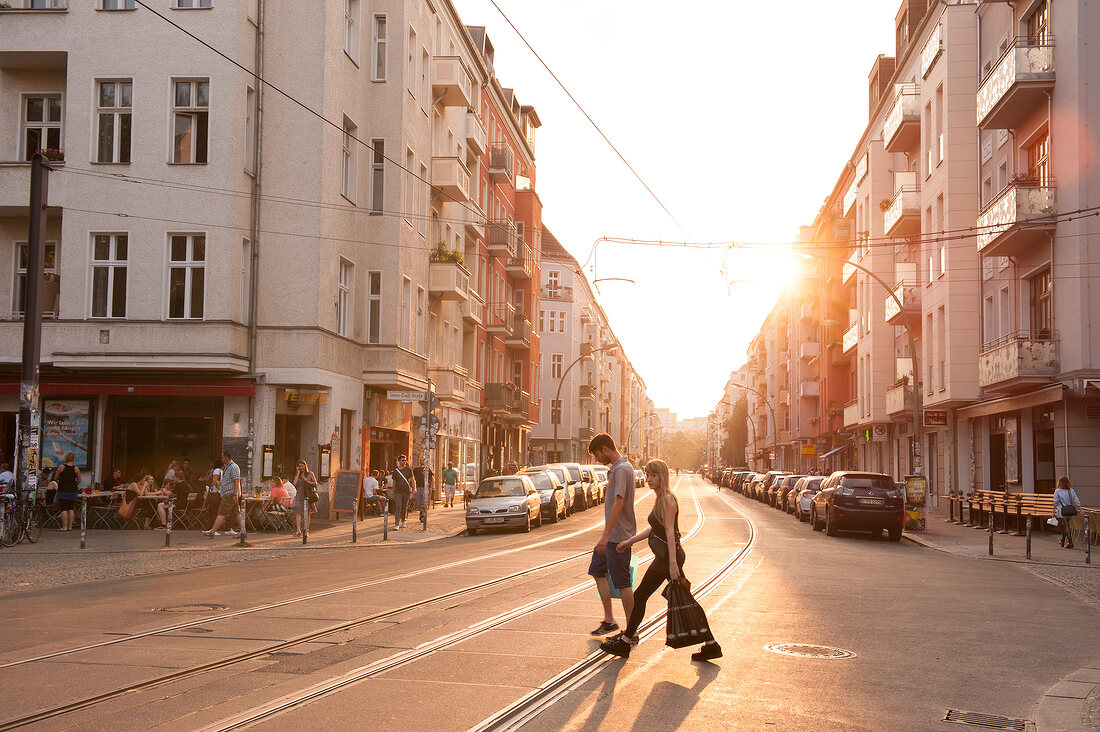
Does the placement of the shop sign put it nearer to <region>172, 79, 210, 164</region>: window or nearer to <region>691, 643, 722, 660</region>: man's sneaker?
<region>172, 79, 210, 164</region>: window

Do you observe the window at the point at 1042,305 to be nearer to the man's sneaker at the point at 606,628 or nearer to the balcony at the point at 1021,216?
the balcony at the point at 1021,216

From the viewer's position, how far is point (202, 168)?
27.2 meters

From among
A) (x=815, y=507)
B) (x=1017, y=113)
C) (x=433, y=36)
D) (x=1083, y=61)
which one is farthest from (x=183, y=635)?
(x=433, y=36)

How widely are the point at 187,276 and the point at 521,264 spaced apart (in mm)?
31650

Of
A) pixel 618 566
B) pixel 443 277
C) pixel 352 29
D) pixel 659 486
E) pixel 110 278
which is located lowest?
pixel 618 566

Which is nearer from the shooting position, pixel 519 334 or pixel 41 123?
pixel 41 123

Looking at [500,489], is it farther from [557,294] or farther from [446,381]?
[557,294]

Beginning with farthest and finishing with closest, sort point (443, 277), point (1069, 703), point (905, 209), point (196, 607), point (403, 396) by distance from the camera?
point (905, 209)
point (443, 277)
point (403, 396)
point (196, 607)
point (1069, 703)

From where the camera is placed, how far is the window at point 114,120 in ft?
90.6

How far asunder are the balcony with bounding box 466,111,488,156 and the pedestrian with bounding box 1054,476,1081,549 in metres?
28.1

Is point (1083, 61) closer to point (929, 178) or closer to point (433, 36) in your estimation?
point (929, 178)

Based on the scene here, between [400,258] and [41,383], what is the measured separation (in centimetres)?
1101

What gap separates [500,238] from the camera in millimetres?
52156

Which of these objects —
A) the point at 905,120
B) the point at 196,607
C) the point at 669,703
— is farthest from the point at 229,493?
the point at 905,120
